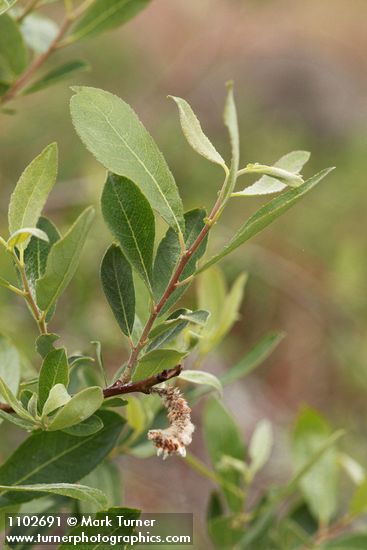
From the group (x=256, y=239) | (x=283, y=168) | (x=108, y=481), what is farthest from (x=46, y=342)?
(x=256, y=239)

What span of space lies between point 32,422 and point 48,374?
4 cm

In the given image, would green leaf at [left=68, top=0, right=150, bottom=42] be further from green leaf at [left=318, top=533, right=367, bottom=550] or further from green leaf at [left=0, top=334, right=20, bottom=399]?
green leaf at [left=318, top=533, right=367, bottom=550]

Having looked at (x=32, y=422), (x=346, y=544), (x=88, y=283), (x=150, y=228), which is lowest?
(x=346, y=544)

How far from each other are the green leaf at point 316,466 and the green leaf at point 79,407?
0.59 m

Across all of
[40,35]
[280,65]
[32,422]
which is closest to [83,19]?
[40,35]

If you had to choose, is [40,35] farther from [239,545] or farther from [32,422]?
[239,545]

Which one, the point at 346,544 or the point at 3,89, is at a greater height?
the point at 3,89

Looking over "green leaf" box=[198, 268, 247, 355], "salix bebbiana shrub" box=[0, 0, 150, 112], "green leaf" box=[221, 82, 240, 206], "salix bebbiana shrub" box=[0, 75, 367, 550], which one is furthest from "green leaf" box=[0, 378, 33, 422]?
"salix bebbiana shrub" box=[0, 0, 150, 112]

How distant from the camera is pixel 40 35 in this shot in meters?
1.01

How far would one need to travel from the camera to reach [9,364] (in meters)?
0.76

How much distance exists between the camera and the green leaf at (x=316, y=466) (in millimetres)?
1104

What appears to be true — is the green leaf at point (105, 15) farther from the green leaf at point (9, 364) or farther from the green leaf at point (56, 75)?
the green leaf at point (9, 364)

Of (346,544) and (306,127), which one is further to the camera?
(306,127)

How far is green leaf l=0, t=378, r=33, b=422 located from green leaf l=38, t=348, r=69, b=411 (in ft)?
0.07
